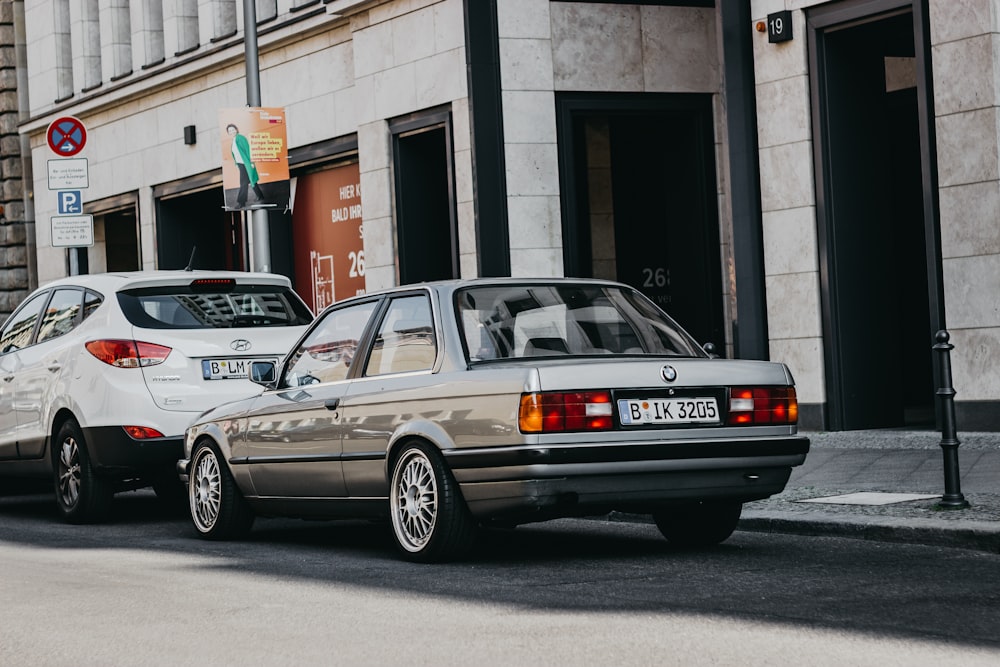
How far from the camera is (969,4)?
558 inches

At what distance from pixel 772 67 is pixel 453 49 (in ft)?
14.9

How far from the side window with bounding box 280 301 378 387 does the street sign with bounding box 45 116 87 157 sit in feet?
31.5

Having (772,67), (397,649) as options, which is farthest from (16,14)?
(397,649)

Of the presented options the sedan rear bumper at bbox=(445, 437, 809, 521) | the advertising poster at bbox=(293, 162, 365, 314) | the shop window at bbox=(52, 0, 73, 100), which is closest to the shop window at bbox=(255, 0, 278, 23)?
the advertising poster at bbox=(293, 162, 365, 314)

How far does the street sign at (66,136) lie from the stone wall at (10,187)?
14.2m

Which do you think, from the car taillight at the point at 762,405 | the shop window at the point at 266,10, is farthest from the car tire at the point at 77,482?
the shop window at the point at 266,10

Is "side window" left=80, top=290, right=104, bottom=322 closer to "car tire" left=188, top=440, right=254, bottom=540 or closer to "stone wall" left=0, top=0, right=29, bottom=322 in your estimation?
"car tire" left=188, top=440, right=254, bottom=540

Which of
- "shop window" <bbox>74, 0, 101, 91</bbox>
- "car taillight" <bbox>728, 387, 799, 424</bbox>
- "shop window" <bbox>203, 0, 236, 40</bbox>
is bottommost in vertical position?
"car taillight" <bbox>728, 387, 799, 424</bbox>

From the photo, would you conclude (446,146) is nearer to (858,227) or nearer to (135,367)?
(858,227)

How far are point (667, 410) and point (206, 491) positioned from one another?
3.52 meters

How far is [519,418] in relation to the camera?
795 centimetres

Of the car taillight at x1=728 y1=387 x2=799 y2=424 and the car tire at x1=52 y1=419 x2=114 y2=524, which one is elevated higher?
the car taillight at x1=728 y1=387 x2=799 y2=424

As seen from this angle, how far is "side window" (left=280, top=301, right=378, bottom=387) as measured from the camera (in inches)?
370

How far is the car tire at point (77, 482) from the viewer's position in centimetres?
1165
